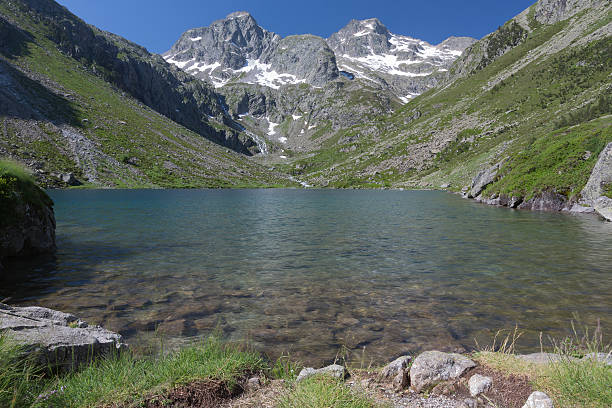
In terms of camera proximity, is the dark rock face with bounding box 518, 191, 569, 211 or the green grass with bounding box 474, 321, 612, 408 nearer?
the green grass with bounding box 474, 321, 612, 408

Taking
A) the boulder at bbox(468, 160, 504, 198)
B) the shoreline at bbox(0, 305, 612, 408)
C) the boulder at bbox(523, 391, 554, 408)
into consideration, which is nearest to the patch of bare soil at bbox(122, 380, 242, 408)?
the shoreline at bbox(0, 305, 612, 408)

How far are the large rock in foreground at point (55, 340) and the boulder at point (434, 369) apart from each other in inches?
A: 264

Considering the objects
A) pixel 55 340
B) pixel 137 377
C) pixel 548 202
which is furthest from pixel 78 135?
pixel 548 202

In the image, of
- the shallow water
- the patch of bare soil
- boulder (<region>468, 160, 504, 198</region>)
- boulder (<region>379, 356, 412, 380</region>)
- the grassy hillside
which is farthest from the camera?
the grassy hillside

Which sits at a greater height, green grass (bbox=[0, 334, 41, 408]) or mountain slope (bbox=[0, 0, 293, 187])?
mountain slope (bbox=[0, 0, 293, 187])

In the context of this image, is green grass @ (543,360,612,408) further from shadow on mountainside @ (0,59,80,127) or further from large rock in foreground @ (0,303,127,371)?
shadow on mountainside @ (0,59,80,127)

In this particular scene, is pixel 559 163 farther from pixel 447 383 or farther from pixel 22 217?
pixel 22 217

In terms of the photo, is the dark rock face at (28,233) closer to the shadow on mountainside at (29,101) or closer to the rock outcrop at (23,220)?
the rock outcrop at (23,220)

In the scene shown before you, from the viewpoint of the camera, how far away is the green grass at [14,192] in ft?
52.5

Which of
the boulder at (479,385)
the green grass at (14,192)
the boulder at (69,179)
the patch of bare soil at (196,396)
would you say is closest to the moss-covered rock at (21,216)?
the green grass at (14,192)

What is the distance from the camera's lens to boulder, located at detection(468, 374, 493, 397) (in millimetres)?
5172

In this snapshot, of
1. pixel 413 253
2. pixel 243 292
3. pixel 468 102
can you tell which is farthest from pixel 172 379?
pixel 468 102

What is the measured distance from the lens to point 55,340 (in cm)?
601

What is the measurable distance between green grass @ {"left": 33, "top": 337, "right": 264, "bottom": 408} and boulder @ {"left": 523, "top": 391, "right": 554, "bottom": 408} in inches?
191
